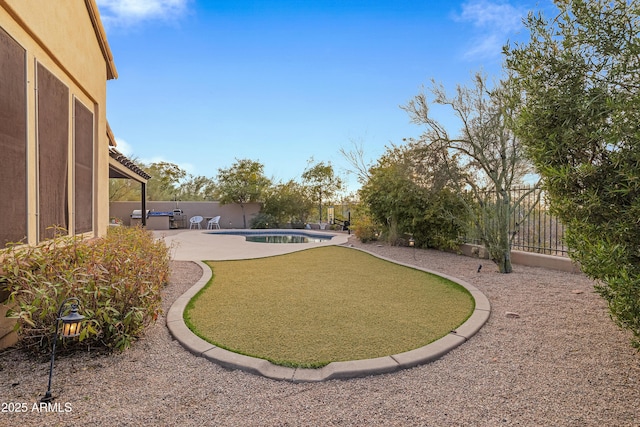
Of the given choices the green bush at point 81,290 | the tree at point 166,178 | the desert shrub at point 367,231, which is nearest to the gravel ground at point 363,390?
the green bush at point 81,290

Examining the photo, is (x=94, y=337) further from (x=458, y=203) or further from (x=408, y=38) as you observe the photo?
(x=408, y=38)

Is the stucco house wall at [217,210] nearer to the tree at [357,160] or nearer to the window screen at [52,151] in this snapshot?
the tree at [357,160]

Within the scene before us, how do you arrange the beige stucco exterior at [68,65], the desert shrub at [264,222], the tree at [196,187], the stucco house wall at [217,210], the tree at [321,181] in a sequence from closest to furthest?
1. the beige stucco exterior at [68,65]
2. the desert shrub at [264,222]
3. the tree at [321,181]
4. the stucco house wall at [217,210]
5. the tree at [196,187]

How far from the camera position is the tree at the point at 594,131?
2662mm

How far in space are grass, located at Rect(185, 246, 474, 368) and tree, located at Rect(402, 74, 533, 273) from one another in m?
1.96

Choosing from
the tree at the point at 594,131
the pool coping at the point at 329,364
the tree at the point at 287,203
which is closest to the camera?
the tree at the point at 594,131

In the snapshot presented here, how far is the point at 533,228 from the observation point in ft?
30.5

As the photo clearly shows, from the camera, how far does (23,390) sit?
2865mm

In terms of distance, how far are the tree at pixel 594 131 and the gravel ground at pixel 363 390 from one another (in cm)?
73

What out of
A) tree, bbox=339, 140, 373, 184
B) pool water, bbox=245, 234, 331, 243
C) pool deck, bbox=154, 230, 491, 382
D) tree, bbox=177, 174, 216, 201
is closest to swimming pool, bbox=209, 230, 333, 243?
pool water, bbox=245, 234, 331, 243

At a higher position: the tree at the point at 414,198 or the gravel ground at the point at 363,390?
the tree at the point at 414,198

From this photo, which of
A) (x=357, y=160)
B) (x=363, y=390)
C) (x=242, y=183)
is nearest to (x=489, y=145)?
(x=363, y=390)

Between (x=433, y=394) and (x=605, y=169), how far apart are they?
236cm

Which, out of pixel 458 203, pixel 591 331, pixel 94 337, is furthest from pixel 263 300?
pixel 458 203
